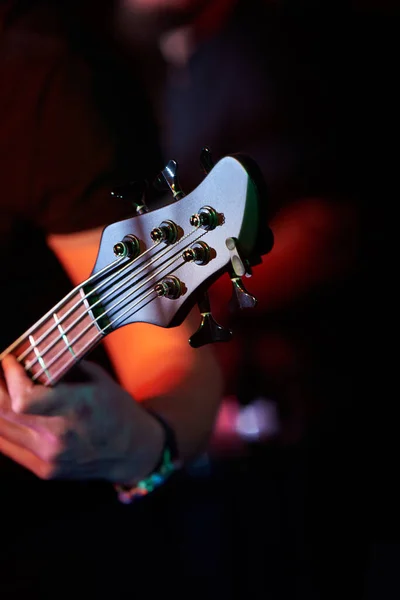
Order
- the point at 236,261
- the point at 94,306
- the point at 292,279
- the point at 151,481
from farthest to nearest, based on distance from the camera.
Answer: the point at 292,279 < the point at 151,481 < the point at 94,306 < the point at 236,261

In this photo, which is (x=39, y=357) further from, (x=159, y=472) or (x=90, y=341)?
(x=159, y=472)

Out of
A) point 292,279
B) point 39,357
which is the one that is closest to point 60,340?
point 39,357

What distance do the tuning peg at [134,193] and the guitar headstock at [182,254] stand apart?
1 cm

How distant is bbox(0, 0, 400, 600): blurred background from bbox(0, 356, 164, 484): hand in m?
0.44

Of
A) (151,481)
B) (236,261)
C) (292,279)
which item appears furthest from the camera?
(292,279)

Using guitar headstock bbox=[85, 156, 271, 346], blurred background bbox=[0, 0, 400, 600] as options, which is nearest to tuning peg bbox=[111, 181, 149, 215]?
guitar headstock bbox=[85, 156, 271, 346]

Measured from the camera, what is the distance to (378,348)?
1139mm

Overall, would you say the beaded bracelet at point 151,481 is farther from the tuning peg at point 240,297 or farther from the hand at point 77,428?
the tuning peg at point 240,297

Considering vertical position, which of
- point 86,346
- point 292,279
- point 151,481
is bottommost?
point 292,279

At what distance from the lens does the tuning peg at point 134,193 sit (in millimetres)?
479

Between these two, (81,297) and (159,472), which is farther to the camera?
(159,472)

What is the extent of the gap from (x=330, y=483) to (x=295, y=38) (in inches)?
35.0

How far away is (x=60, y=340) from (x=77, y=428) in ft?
0.32

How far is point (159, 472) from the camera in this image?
68cm
